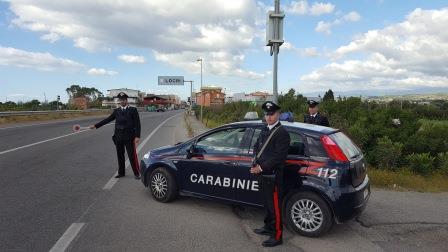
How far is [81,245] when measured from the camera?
5016 millimetres

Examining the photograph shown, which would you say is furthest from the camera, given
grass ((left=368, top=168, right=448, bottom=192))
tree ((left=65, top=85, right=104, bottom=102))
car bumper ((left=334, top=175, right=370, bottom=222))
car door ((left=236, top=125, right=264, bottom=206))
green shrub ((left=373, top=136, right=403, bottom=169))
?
tree ((left=65, top=85, right=104, bottom=102))

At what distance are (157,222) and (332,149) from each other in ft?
8.24

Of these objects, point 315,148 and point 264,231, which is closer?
point 264,231

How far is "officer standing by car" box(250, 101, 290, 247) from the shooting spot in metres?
5.21

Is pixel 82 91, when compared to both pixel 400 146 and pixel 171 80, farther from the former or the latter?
pixel 400 146

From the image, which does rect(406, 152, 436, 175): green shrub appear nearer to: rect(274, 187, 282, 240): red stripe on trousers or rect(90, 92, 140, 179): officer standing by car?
rect(274, 187, 282, 240): red stripe on trousers

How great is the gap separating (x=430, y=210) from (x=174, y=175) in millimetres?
4059

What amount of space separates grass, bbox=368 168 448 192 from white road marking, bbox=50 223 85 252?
573 cm

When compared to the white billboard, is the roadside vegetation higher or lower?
lower

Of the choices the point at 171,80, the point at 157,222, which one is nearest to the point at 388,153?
the point at 157,222

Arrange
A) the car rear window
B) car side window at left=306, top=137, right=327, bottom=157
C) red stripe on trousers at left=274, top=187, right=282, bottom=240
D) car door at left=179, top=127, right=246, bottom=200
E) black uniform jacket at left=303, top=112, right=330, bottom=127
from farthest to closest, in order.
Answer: black uniform jacket at left=303, top=112, right=330, bottom=127 < car door at left=179, top=127, right=246, bottom=200 < the car rear window < car side window at left=306, top=137, right=327, bottom=157 < red stripe on trousers at left=274, top=187, right=282, bottom=240

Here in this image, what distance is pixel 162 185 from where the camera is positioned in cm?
713

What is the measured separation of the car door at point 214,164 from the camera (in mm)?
6410

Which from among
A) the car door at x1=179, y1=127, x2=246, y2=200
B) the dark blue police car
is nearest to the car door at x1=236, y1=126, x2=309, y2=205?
the dark blue police car
